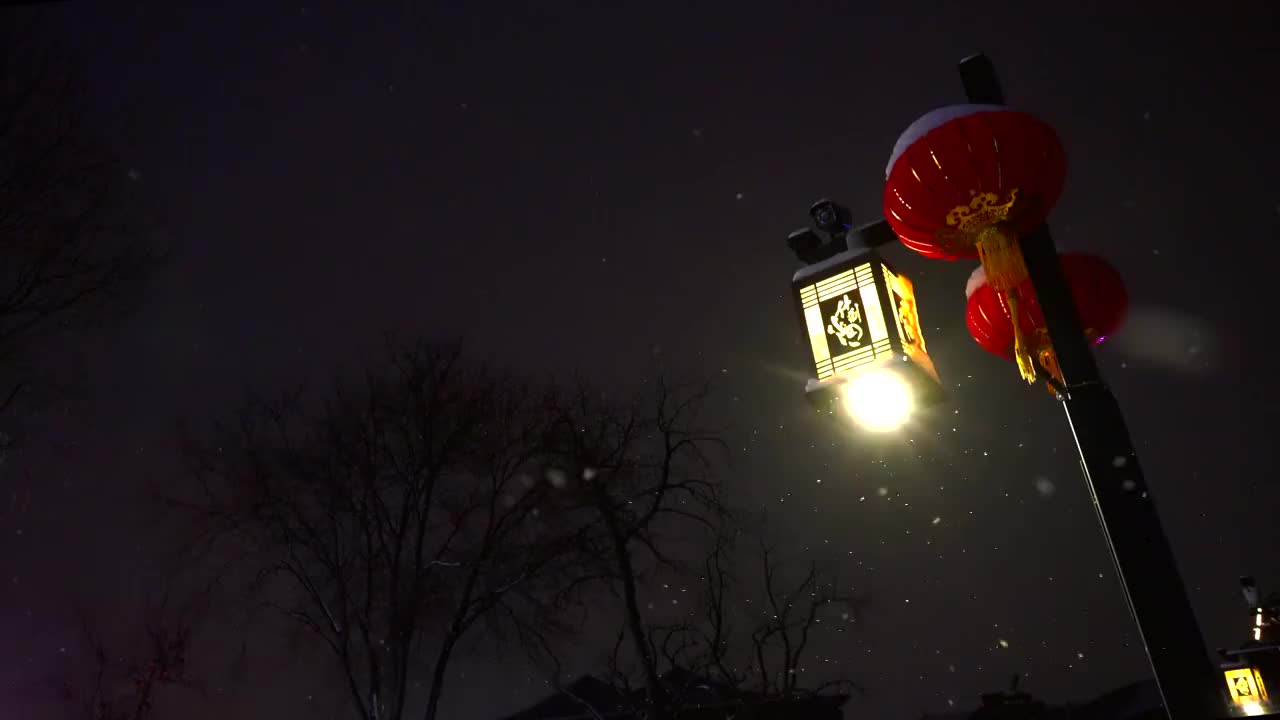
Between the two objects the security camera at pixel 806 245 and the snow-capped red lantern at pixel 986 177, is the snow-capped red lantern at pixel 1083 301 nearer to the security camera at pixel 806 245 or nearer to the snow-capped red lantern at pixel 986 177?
the snow-capped red lantern at pixel 986 177

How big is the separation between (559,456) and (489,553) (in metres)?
2.26

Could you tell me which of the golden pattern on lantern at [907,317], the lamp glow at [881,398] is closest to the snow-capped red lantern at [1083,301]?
the golden pattern on lantern at [907,317]

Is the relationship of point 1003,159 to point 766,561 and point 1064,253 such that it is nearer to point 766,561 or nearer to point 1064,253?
point 1064,253

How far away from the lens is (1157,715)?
22.3 metres

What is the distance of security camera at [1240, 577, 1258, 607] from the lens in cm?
1845

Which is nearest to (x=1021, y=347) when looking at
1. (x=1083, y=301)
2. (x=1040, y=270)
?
(x=1040, y=270)

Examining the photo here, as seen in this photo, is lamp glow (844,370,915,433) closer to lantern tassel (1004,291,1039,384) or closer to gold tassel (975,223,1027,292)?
lantern tassel (1004,291,1039,384)

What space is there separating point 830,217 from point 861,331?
95 cm

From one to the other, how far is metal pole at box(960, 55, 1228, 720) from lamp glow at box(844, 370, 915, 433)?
3.23 ft

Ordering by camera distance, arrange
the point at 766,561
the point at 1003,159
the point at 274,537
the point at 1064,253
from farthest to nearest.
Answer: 1. the point at 766,561
2. the point at 274,537
3. the point at 1064,253
4. the point at 1003,159

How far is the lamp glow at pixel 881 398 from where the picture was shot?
4465 millimetres

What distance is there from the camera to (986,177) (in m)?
3.96

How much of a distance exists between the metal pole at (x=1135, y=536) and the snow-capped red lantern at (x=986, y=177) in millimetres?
498

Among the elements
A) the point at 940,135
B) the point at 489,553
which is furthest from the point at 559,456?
the point at 940,135
